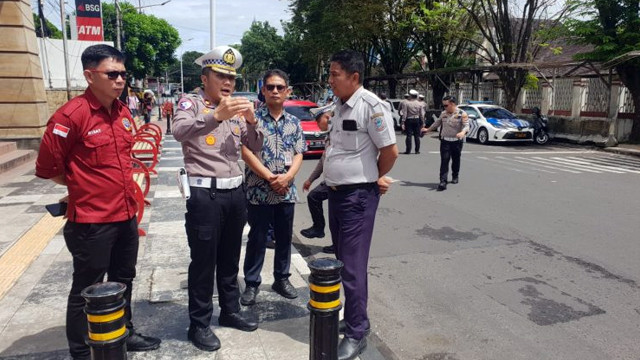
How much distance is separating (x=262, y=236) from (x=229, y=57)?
4.96 ft

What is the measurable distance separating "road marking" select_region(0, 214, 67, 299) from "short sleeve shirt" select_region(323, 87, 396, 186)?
236 centimetres

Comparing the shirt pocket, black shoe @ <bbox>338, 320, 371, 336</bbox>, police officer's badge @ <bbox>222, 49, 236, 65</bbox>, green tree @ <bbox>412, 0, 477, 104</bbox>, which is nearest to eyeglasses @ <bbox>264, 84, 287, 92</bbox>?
police officer's badge @ <bbox>222, 49, 236, 65</bbox>

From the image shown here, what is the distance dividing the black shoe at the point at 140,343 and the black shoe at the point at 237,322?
475mm

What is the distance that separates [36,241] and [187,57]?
11602 cm

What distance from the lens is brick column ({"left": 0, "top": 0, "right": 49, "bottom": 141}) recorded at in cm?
1125

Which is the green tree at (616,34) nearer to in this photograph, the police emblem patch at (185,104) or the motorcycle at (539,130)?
the motorcycle at (539,130)

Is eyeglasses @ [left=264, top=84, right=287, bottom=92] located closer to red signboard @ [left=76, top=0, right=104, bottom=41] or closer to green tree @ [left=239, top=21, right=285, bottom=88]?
red signboard @ [left=76, top=0, right=104, bottom=41]

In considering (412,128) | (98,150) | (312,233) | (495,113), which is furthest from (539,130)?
(98,150)

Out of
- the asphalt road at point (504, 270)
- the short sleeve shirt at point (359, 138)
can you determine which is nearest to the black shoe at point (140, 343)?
the asphalt road at point (504, 270)

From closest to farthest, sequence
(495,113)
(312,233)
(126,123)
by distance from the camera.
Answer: (126,123), (312,233), (495,113)

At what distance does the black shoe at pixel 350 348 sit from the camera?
301cm

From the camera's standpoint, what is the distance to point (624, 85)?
16234 mm

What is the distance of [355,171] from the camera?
3072 millimetres

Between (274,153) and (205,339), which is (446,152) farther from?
(205,339)
